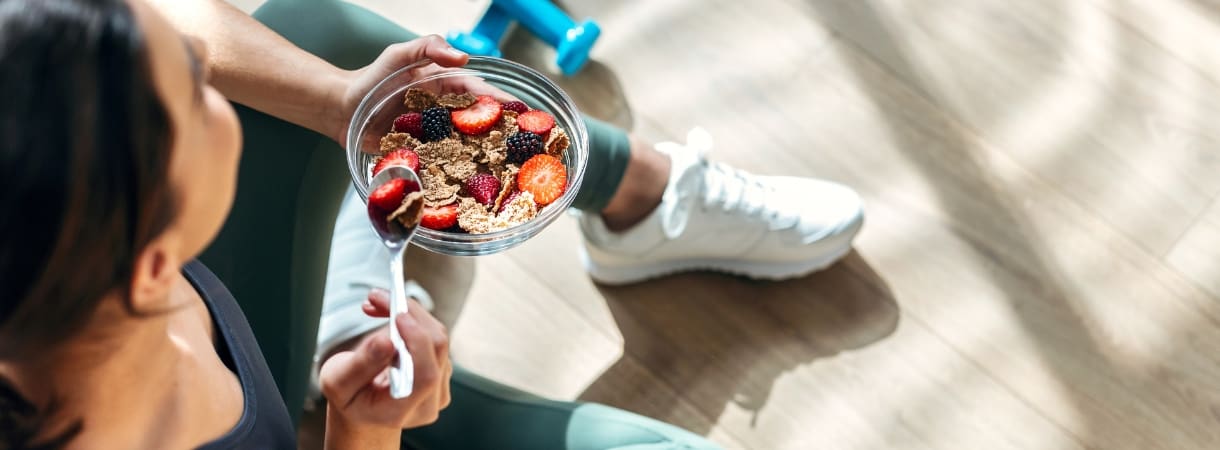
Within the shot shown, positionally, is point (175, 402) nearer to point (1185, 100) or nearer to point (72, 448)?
point (72, 448)

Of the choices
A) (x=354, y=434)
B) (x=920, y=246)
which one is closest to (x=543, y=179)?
(x=354, y=434)

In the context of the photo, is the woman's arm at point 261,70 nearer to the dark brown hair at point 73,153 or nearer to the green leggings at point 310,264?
the green leggings at point 310,264

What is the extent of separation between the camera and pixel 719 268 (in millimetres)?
1315

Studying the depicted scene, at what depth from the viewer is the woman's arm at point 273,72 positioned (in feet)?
2.83

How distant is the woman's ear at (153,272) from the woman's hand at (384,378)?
23 cm

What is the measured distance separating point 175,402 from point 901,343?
37.2 inches

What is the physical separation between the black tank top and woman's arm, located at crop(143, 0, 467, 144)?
0.62 ft

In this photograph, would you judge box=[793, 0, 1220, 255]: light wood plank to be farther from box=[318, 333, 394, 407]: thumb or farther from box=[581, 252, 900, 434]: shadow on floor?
box=[318, 333, 394, 407]: thumb

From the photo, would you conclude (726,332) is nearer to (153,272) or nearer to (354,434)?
(354,434)

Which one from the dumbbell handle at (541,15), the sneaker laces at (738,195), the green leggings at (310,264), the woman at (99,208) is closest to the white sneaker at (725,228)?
the sneaker laces at (738,195)

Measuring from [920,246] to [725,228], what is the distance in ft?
0.99

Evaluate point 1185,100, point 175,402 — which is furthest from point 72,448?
point 1185,100

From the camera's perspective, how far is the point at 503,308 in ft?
4.29

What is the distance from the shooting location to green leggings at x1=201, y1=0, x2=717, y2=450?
2.87 ft
